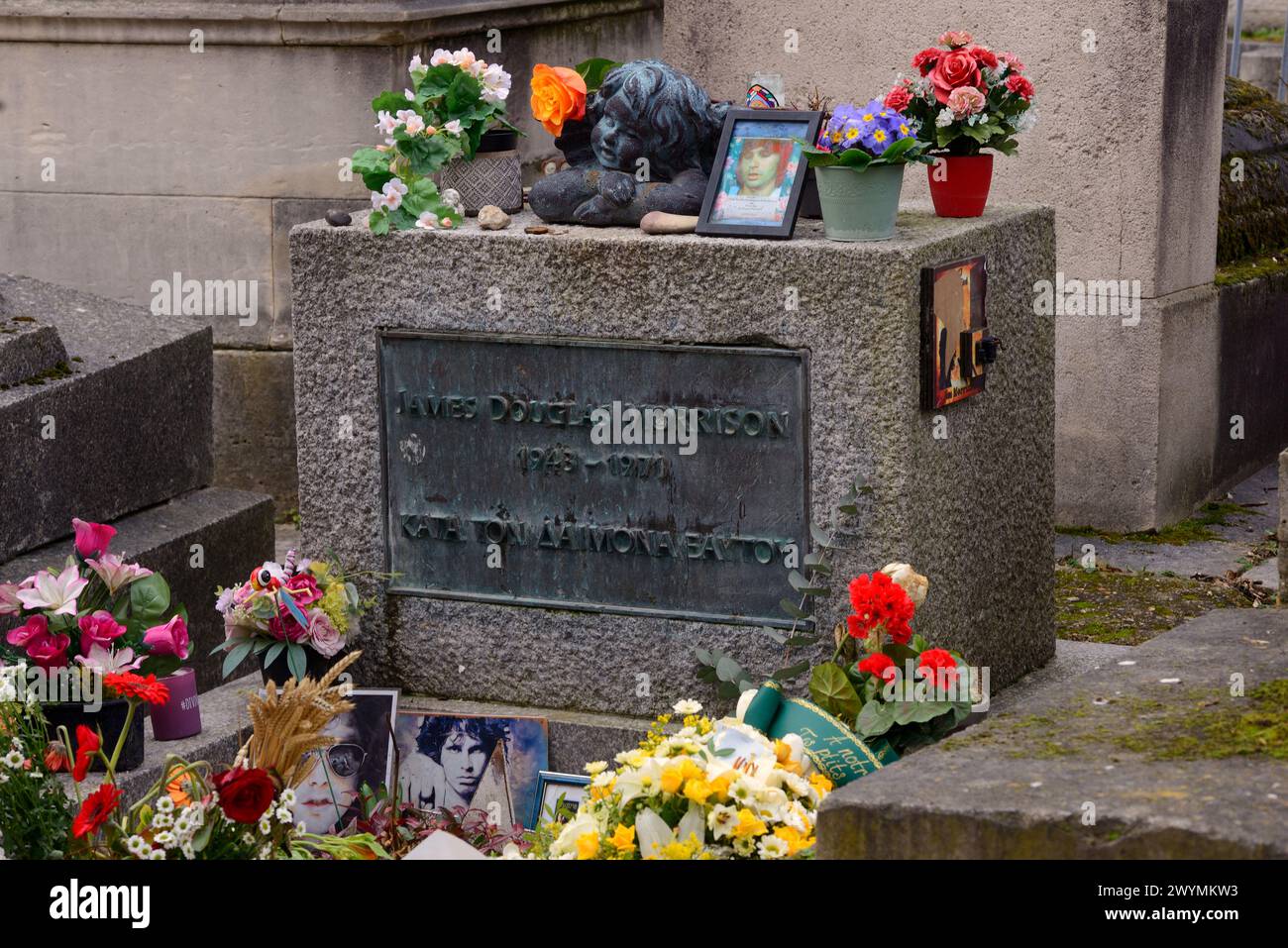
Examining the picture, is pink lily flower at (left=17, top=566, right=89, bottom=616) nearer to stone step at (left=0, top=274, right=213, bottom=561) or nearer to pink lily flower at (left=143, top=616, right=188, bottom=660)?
pink lily flower at (left=143, top=616, right=188, bottom=660)

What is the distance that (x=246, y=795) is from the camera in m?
3.52

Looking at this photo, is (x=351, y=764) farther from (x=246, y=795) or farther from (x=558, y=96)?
(x=558, y=96)

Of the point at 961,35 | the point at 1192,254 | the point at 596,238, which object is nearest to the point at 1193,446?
the point at 1192,254

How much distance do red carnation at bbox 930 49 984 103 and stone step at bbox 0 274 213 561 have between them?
2.56 metres

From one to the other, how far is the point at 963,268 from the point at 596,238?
892mm

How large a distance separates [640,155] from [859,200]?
70cm

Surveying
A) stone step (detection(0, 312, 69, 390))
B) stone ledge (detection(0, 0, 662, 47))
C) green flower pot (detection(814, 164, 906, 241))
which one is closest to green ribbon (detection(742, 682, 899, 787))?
green flower pot (detection(814, 164, 906, 241))

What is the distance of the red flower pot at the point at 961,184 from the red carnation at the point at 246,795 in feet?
7.61

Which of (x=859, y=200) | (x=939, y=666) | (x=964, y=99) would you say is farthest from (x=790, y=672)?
(x=964, y=99)

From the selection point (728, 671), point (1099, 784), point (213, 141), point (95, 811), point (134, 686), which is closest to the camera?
point (1099, 784)

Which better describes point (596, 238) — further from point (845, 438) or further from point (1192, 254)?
point (1192, 254)
